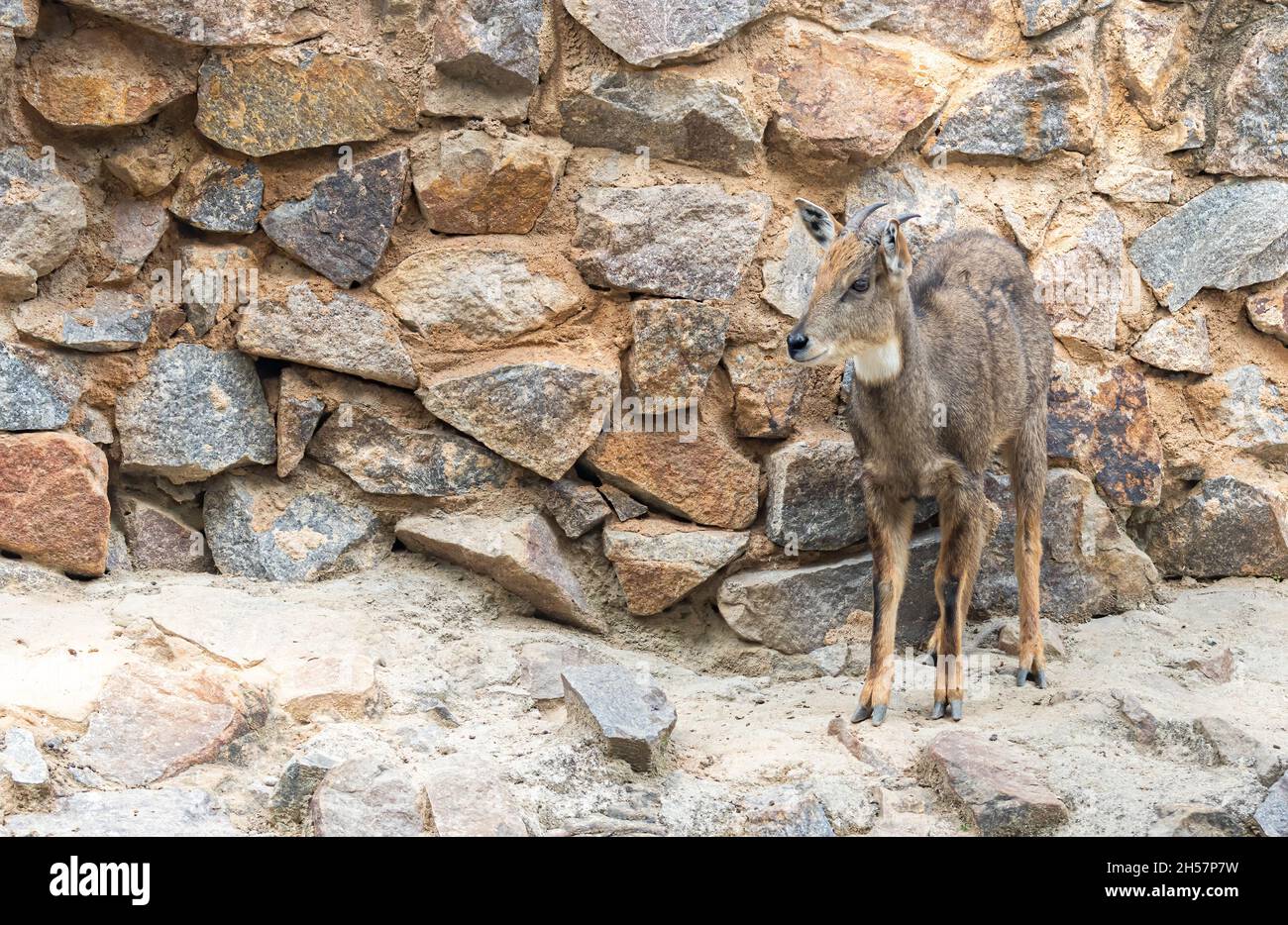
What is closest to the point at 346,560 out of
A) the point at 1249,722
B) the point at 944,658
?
the point at 944,658

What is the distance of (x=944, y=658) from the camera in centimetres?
528

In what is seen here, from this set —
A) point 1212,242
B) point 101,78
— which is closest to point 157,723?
point 101,78

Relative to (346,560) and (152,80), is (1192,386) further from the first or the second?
(152,80)

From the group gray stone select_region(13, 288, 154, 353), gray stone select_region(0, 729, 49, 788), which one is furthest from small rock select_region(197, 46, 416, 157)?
gray stone select_region(0, 729, 49, 788)

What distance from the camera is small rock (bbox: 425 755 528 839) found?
13.5 feet

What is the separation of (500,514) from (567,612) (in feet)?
1.66

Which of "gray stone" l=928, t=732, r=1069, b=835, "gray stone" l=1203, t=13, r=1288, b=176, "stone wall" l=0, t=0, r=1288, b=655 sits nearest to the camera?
"gray stone" l=928, t=732, r=1069, b=835

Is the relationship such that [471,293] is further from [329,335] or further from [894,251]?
[894,251]

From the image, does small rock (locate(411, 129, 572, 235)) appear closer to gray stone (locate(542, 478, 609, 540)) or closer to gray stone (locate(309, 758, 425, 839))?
gray stone (locate(542, 478, 609, 540))

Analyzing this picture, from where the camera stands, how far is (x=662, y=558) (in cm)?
580

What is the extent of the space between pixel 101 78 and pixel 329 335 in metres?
1.31

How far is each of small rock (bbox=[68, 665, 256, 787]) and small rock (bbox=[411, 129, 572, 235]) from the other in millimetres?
2190

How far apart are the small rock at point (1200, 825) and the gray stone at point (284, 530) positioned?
3.24 m

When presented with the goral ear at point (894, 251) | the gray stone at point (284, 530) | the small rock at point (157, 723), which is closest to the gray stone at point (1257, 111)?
the goral ear at point (894, 251)
